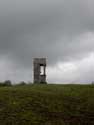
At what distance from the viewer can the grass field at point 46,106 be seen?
13.3 m

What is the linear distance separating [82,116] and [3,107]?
265 cm

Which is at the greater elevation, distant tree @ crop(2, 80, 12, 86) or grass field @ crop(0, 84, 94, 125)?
distant tree @ crop(2, 80, 12, 86)

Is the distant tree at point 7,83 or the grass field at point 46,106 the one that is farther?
the distant tree at point 7,83

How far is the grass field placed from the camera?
13297 mm

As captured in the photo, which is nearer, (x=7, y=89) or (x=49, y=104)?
(x=49, y=104)

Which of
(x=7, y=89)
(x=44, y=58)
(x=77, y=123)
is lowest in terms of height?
(x=77, y=123)

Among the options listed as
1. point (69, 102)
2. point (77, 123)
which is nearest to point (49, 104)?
point (69, 102)

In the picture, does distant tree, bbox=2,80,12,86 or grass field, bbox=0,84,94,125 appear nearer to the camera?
grass field, bbox=0,84,94,125

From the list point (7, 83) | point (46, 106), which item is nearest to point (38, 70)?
point (7, 83)

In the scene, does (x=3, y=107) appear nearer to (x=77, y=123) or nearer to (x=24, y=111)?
(x=24, y=111)

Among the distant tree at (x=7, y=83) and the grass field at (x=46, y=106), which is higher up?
the distant tree at (x=7, y=83)

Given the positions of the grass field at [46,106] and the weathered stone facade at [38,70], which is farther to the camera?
the weathered stone facade at [38,70]

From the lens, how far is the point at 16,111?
1388 centimetres

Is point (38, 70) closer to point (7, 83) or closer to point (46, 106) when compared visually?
point (7, 83)
